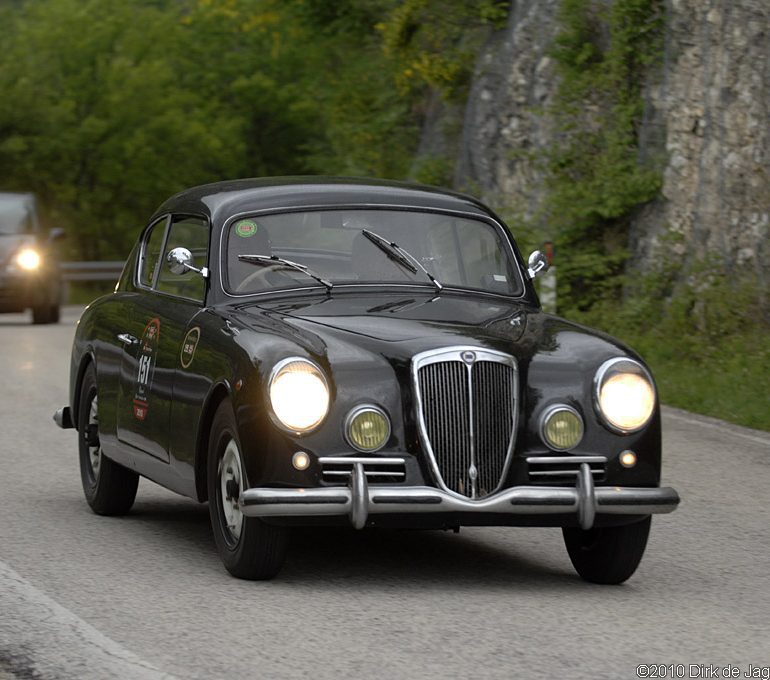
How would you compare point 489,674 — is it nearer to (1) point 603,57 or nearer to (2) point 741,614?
(2) point 741,614

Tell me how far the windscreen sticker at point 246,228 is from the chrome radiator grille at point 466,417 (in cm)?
164

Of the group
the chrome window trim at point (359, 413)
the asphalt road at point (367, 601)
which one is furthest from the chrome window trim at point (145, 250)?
the chrome window trim at point (359, 413)

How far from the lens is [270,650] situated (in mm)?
6004

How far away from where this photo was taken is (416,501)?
22.9 ft

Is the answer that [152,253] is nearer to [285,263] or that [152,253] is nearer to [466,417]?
[285,263]

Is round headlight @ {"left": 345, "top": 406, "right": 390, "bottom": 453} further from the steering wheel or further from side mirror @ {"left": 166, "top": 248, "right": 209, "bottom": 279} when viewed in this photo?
side mirror @ {"left": 166, "top": 248, "right": 209, "bottom": 279}

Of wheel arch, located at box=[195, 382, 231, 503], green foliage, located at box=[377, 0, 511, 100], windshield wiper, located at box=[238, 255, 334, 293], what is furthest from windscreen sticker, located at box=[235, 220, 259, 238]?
green foliage, located at box=[377, 0, 511, 100]

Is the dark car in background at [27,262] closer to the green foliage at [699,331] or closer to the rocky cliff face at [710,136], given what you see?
the rocky cliff face at [710,136]

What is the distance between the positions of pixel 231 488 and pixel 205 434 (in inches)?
15.7

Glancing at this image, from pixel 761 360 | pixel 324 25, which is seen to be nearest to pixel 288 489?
pixel 761 360

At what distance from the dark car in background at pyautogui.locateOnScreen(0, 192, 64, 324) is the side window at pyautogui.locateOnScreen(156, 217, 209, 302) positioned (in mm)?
16778

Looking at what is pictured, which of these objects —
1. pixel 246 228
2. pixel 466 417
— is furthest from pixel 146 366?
pixel 466 417

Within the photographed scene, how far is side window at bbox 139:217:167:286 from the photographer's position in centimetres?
945

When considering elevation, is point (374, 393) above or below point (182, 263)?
below
